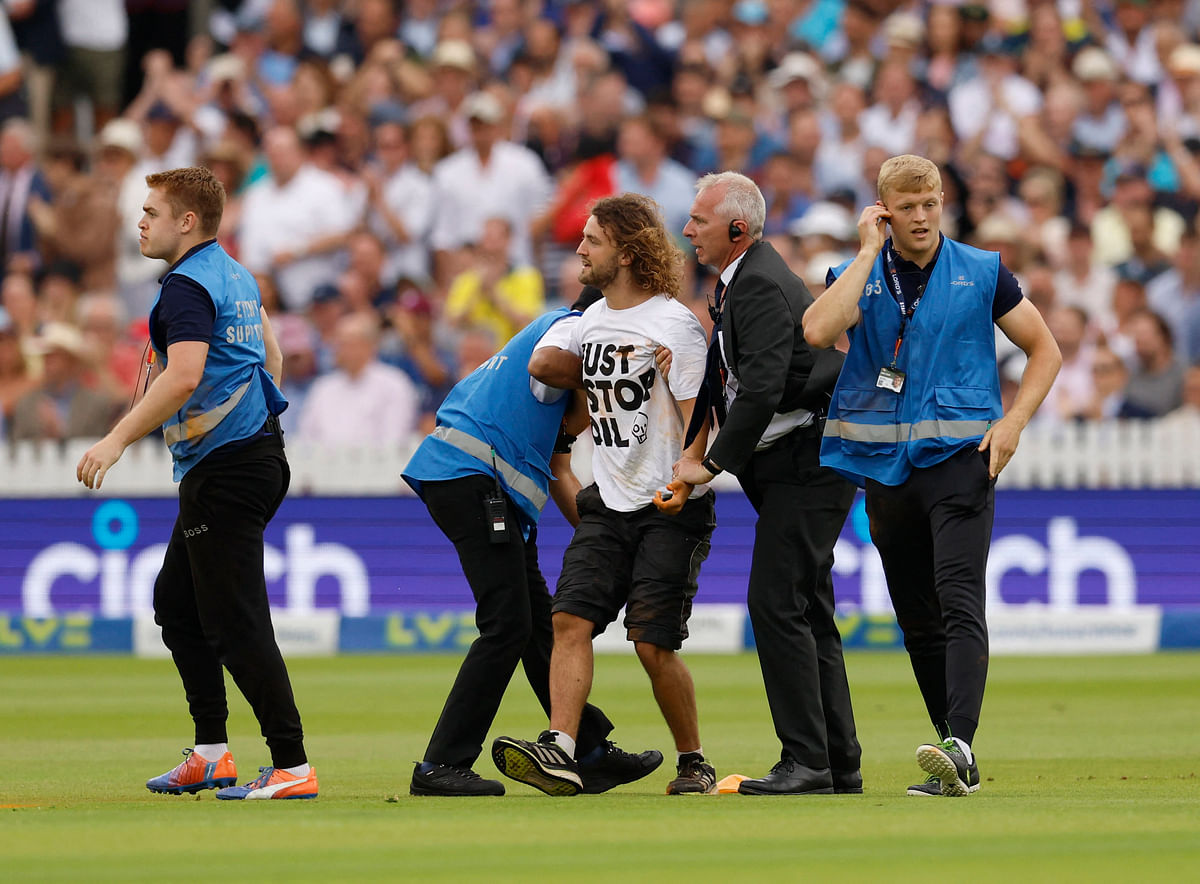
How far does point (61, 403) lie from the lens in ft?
59.2

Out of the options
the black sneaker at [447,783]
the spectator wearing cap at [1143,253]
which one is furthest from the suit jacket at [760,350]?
the spectator wearing cap at [1143,253]

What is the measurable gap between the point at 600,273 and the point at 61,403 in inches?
439

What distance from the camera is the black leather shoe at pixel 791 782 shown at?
7.64 meters

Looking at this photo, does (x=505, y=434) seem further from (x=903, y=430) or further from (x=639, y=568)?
(x=903, y=430)

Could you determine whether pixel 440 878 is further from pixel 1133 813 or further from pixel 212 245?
pixel 212 245

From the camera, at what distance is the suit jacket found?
759 cm

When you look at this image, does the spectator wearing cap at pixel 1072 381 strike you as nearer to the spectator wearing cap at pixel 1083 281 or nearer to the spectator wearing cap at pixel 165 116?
the spectator wearing cap at pixel 1083 281

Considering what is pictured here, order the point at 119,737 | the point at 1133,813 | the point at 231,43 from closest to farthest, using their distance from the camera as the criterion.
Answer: the point at 1133,813 < the point at 119,737 < the point at 231,43

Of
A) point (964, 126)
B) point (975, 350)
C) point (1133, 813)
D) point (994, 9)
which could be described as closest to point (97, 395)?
point (964, 126)

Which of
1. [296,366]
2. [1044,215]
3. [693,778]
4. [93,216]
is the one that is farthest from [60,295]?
[693,778]

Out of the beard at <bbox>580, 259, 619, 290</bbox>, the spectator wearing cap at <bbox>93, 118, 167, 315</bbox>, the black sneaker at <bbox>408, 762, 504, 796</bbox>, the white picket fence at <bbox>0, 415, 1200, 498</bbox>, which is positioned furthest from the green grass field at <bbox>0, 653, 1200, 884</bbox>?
the spectator wearing cap at <bbox>93, 118, 167, 315</bbox>

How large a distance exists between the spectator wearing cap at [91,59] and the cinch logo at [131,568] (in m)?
7.31

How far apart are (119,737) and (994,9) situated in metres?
13.8

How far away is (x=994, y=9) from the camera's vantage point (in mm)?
21109
